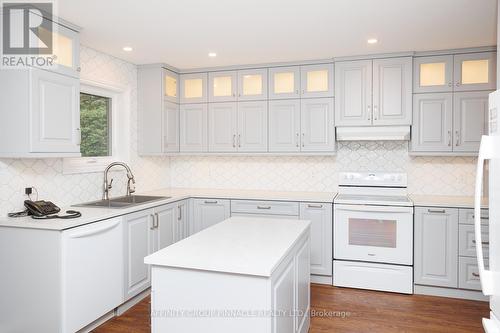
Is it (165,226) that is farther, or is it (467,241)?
(165,226)

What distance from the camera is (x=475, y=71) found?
147 inches

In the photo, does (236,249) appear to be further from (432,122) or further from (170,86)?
(170,86)

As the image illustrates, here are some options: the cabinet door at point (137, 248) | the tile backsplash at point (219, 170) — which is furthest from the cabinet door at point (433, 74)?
the cabinet door at point (137, 248)

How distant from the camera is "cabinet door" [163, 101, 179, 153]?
436 cm

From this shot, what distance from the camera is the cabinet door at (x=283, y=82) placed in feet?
13.9

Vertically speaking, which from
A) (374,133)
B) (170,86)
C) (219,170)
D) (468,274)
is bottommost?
(468,274)

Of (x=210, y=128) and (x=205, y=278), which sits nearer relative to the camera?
(x=205, y=278)

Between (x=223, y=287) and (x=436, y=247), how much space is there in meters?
2.65

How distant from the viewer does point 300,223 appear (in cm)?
268

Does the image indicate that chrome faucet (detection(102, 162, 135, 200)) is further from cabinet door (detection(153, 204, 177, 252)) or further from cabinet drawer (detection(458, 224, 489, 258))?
cabinet drawer (detection(458, 224, 489, 258))

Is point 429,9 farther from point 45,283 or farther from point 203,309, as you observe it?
point 45,283

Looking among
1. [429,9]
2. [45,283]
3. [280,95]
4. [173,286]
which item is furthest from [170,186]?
[429,9]

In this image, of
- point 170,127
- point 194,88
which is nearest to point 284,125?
point 194,88

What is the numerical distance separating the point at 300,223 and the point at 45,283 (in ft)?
6.02
